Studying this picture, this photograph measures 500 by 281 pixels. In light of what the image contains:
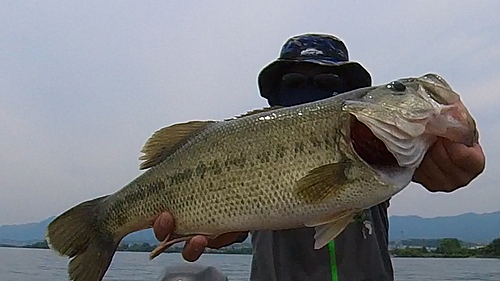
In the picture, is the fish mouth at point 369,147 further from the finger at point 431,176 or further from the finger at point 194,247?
the finger at point 194,247

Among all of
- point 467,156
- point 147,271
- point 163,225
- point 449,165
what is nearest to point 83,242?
point 163,225

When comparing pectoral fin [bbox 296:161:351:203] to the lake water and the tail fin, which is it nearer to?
the tail fin

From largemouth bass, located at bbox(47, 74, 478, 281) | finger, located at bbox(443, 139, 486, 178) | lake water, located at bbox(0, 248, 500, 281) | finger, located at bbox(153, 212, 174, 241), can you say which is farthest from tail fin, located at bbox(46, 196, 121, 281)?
lake water, located at bbox(0, 248, 500, 281)

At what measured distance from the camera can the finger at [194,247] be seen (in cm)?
416

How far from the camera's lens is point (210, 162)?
154 inches

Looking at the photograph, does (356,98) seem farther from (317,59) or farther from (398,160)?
(317,59)

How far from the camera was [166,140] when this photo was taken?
14.3ft

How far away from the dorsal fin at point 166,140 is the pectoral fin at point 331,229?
3.62ft

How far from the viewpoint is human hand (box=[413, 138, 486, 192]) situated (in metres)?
3.70

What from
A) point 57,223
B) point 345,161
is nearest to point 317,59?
point 345,161

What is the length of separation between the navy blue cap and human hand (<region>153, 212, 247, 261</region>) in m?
1.33

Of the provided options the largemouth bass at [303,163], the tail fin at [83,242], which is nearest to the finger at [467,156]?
the largemouth bass at [303,163]

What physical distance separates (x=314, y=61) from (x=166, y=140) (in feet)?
4.50

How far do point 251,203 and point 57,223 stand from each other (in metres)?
1.49
